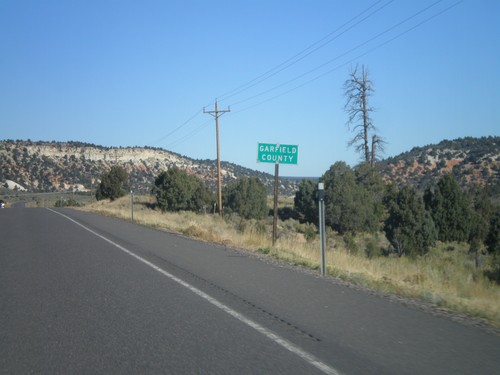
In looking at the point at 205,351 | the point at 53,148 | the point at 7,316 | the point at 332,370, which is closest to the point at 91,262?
the point at 7,316

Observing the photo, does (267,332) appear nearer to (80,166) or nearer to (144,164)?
(80,166)

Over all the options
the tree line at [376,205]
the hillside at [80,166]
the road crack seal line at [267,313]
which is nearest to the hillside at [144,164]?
the hillside at [80,166]

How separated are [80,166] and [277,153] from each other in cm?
12817

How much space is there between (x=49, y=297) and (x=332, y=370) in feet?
18.7

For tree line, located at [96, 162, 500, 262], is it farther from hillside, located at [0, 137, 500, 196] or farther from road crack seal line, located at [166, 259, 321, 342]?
road crack seal line, located at [166, 259, 321, 342]

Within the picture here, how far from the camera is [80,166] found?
450ft

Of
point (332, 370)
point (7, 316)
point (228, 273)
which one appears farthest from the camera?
point (228, 273)

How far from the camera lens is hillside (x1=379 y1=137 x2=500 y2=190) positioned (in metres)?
59.3

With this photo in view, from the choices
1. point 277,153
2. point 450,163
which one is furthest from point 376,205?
point 277,153

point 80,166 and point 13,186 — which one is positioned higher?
point 80,166

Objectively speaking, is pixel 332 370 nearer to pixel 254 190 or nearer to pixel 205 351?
pixel 205 351

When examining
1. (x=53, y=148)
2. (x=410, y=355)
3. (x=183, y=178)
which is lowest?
(x=410, y=355)

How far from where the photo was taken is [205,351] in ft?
19.0

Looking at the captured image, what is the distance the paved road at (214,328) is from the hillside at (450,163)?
161ft
